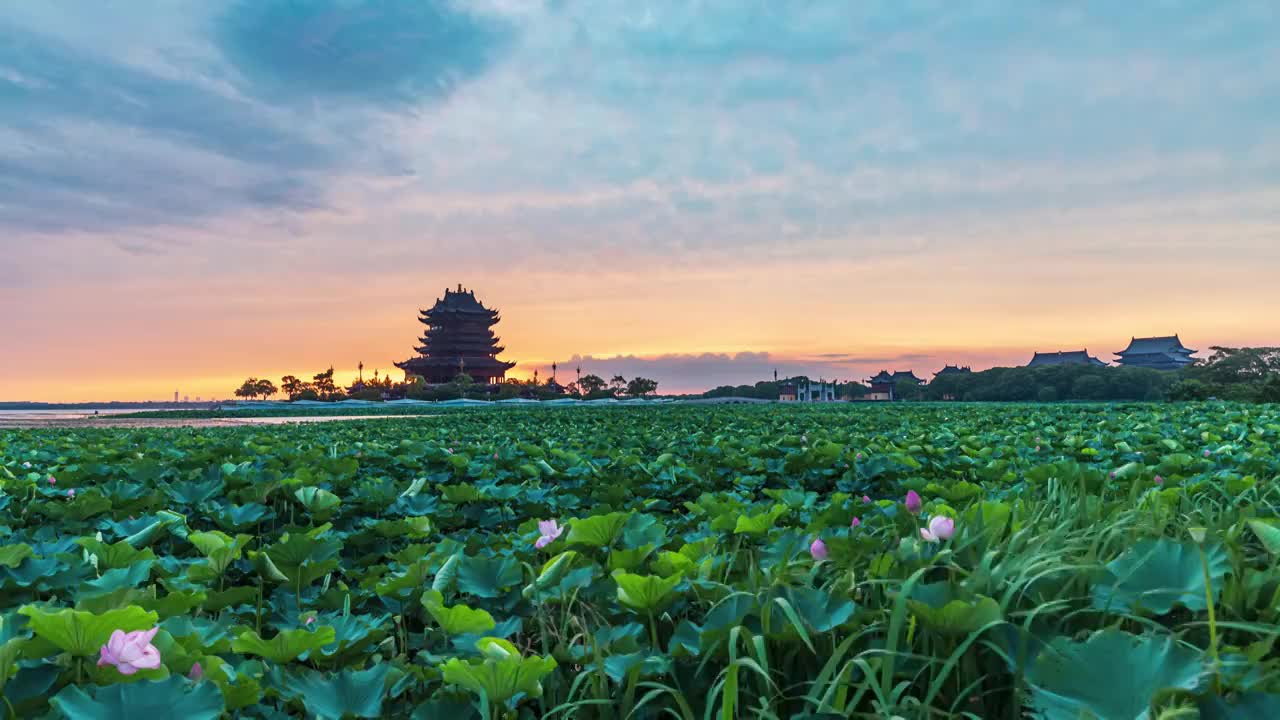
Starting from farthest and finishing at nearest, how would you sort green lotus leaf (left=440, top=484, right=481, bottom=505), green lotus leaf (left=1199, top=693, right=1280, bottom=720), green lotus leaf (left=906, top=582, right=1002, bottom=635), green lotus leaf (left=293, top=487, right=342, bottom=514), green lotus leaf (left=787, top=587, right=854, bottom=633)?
green lotus leaf (left=440, top=484, right=481, bottom=505) < green lotus leaf (left=293, top=487, right=342, bottom=514) < green lotus leaf (left=787, top=587, right=854, bottom=633) < green lotus leaf (left=906, top=582, right=1002, bottom=635) < green lotus leaf (left=1199, top=693, right=1280, bottom=720)

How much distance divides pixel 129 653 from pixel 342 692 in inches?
14.3

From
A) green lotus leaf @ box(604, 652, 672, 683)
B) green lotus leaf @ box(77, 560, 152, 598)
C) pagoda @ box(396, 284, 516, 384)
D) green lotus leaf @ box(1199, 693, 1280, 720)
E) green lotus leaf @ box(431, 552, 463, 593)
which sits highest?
pagoda @ box(396, 284, 516, 384)

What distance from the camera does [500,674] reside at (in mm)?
1337

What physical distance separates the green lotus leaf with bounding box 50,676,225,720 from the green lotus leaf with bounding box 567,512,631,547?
121cm

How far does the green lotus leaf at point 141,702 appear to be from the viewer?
1.17 metres

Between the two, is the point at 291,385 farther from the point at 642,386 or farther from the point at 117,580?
the point at 117,580

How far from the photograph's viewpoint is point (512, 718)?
1.41 m

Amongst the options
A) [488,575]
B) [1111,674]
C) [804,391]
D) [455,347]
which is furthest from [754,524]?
[804,391]

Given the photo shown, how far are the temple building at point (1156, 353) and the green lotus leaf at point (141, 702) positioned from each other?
80.8 m

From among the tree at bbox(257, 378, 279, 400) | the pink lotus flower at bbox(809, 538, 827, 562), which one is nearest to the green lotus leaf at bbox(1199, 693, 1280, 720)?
the pink lotus flower at bbox(809, 538, 827, 562)

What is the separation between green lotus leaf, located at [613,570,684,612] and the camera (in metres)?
1.68

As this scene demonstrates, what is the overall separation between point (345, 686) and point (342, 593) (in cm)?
85

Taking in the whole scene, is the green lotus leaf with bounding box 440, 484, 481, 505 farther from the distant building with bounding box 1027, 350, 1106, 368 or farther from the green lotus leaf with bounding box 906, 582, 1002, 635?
the distant building with bounding box 1027, 350, 1106, 368

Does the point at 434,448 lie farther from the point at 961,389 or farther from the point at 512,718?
the point at 961,389
